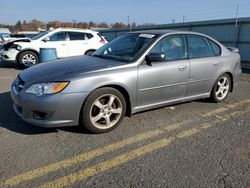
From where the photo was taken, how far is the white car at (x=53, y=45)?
10.1m

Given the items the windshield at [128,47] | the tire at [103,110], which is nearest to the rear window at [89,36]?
the windshield at [128,47]

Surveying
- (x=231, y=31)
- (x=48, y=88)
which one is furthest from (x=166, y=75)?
(x=231, y=31)

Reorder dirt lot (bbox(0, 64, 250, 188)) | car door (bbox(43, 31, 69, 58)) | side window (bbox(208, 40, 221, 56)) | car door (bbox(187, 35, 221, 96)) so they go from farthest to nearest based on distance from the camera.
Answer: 1. car door (bbox(43, 31, 69, 58))
2. side window (bbox(208, 40, 221, 56))
3. car door (bbox(187, 35, 221, 96))
4. dirt lot (bbox(0, 64, 250, 188))

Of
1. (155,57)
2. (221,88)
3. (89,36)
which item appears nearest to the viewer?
(155,57)

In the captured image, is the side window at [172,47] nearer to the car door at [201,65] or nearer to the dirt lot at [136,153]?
the car door at [201,65]

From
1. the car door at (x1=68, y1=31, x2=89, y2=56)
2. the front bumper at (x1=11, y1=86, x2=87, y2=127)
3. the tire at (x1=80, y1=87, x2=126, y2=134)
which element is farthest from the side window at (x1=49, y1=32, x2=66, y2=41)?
the tire at (x1=80, y1=87, x2=126, y2=134)

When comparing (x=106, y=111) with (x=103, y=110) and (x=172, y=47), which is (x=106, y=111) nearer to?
(x=103, y=110)

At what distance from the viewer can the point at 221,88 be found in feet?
17.6

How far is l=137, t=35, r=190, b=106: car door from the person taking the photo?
4.04 m

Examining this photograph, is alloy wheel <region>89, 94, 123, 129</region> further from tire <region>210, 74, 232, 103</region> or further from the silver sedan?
tire <region>210, 74, 232, 103</region>

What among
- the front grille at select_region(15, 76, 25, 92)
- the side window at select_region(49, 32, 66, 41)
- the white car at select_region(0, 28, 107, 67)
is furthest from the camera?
the side window at select_region(49, 32, 66, 41)

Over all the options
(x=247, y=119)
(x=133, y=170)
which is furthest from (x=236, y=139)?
(x=133, y=170)

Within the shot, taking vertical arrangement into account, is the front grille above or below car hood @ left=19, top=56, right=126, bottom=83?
below

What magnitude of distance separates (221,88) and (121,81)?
259cm
